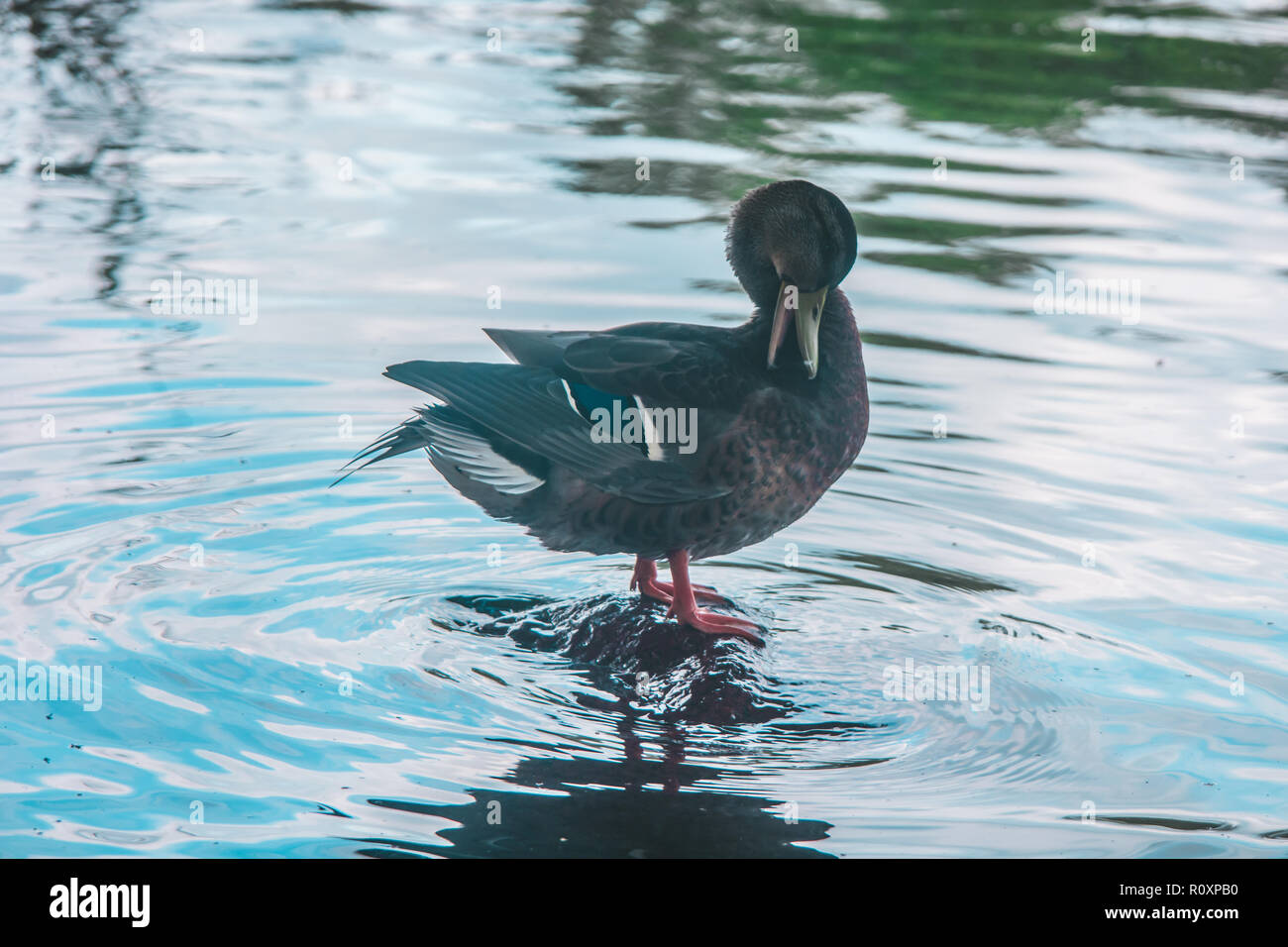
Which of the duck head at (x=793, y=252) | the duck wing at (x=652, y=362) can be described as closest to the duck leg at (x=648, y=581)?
the duck wing at (x=652, y=362)

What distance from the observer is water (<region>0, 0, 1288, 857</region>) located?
4.15 meters

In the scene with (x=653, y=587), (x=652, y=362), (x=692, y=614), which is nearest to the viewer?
(x=652, y=362)

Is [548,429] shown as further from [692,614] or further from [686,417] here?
[692,614]

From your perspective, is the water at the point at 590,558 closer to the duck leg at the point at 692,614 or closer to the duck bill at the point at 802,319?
the duck leg at the point at 692,614

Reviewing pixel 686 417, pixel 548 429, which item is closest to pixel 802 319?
pixel 686 417

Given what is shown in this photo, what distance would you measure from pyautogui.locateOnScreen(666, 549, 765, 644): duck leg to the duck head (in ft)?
2.38

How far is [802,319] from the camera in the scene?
16.1 ft

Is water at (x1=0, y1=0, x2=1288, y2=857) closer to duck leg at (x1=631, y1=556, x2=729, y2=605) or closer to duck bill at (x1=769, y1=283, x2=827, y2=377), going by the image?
duck leg at (x1=631, y1=556, x2=729, y2=605)

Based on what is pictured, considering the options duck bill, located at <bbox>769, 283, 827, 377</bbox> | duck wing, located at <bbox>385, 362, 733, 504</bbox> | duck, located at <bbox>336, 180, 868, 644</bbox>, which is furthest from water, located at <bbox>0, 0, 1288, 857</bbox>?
duck bill, located at <bbox>769, 283, 827, 377</bbox>

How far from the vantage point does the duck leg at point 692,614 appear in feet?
16.5

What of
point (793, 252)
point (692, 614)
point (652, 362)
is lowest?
point (692, 614)

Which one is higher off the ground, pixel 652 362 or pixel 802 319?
pixel 802 319

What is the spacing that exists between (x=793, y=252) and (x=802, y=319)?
8.7 inches
